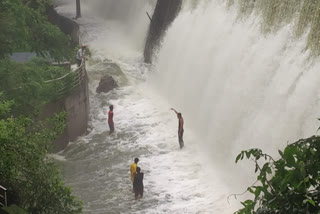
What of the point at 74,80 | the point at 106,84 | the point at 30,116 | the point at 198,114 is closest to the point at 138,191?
the point at 30,116

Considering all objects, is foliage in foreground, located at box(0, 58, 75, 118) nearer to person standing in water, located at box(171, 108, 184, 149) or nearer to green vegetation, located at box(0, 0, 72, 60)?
green vegetation, located at box(0, 0, 72, 60)

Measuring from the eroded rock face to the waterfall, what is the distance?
184 cm

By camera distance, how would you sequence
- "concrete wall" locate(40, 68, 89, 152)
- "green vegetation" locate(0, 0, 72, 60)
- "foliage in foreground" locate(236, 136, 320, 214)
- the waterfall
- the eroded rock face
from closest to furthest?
"foliage in foreground" locate(236, 136, 320, 214) → the waterfall → "green vegetation" locate(0, 0, 72, 60) → "concrete wall" locate(40, 68, 89, 152) → the eroded rock face

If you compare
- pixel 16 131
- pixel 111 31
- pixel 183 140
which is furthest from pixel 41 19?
pixel 111 31

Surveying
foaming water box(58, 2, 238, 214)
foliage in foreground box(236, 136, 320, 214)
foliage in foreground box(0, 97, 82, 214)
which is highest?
foaming water box(58, 2, 238, 214)

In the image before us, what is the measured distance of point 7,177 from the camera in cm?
712

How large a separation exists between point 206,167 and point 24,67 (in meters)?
4.98

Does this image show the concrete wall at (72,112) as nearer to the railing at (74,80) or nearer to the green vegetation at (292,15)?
the railing at (74,80)

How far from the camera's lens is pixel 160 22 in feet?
84.1

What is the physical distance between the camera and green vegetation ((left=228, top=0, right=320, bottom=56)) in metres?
12.7

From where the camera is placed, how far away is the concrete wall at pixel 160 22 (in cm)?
2439

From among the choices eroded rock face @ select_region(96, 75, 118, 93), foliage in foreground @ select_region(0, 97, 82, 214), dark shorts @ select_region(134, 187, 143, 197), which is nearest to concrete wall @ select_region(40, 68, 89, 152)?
eroded rock face @ select_region(96, 75, 118, 93)

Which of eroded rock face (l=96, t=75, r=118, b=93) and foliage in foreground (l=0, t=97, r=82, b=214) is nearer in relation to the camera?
foliage in foreground (l=0, t=97, r=82, b=214)

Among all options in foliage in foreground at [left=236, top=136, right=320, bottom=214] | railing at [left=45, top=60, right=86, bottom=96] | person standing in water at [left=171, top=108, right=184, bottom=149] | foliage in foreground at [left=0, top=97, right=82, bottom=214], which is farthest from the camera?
railing at [left=45, top=60, right=86, bottom=96]
